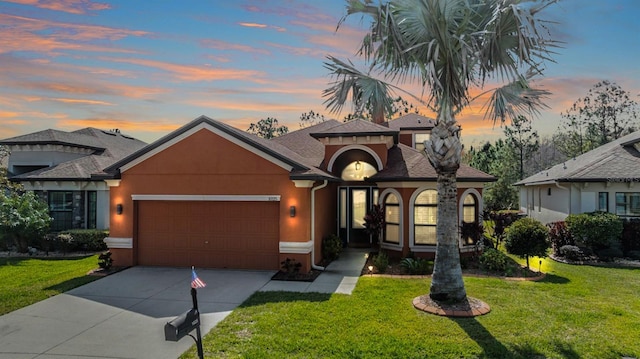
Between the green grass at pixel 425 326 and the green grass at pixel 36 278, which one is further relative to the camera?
the green grass at pixel 36 278

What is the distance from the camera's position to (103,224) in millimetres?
17047

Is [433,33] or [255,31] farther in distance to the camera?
[255,31]

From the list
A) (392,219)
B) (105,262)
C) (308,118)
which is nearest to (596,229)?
(392,219)

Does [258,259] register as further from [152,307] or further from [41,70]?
[41,70]

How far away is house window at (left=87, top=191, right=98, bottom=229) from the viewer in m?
17.2

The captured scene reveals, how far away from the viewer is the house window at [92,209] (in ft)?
56.4

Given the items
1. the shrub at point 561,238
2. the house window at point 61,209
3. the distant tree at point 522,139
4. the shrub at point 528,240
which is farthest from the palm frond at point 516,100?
the distant tree at point 522,139

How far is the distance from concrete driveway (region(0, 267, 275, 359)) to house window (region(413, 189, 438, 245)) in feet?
18.2

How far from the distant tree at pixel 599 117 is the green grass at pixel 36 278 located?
4315cm

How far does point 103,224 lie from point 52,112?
6398 mm

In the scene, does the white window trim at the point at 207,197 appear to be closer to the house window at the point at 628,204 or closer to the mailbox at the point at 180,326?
the mailbox at the point at 180,326

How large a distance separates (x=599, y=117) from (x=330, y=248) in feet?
132

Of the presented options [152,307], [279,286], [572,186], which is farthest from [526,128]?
[152,307]

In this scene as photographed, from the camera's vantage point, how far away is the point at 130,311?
25.7 feet
